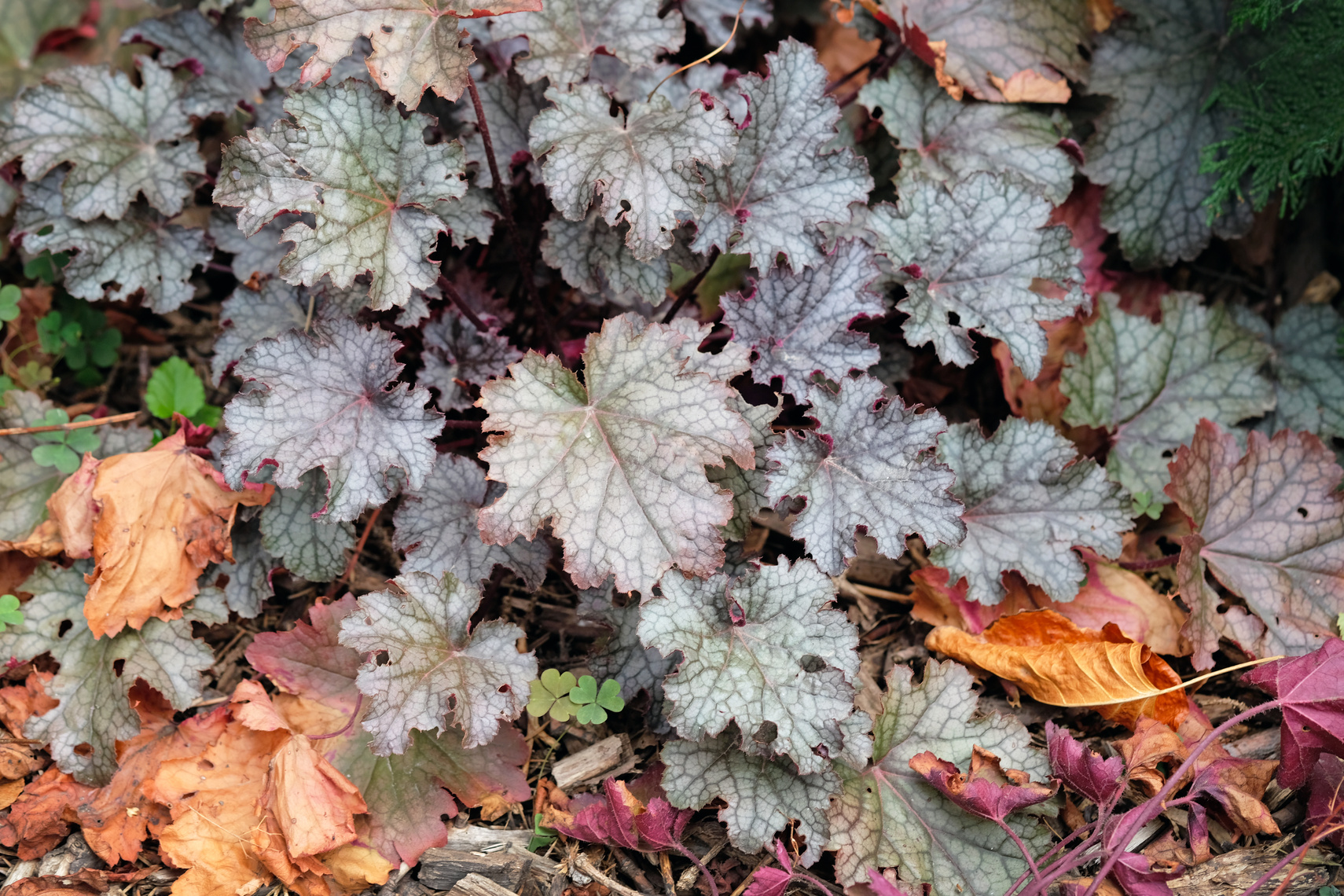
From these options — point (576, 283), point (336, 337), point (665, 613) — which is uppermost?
point (576, 283)

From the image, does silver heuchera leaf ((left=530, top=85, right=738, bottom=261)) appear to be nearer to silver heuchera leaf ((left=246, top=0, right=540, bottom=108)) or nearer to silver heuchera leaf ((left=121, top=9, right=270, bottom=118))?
silver heuchera leaf ((left=246, top=0, right=540, bottom=108))

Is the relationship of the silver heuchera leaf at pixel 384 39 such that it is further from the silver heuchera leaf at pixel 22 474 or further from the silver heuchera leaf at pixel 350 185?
the silver heuchera leaf at pixel 22 474

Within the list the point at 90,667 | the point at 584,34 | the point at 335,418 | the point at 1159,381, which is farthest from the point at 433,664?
the point at 1159,381

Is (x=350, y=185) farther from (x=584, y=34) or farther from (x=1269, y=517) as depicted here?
(x=1269, y=517)

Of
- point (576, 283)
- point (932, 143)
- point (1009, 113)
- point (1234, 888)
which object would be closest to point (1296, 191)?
point (1009, 113)

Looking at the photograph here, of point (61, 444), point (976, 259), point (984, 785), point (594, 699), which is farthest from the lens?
point (61, 444)

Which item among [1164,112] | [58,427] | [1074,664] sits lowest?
[58,427]

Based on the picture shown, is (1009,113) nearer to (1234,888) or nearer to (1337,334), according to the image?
(1337,334)
